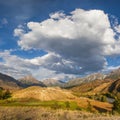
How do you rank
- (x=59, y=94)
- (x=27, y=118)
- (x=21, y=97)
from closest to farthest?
1. (x=27, y=118)
2. (x=21, y=97)
3. (x=59, y=94)

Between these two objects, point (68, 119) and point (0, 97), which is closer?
point (68, 119)

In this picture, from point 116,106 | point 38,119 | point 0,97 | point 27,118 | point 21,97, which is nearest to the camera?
point 38,119

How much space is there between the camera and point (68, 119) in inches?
924

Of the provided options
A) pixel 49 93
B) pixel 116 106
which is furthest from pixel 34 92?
pixel 116 106

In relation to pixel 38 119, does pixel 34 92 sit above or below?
above

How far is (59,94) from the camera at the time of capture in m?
177

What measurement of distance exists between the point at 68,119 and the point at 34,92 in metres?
147

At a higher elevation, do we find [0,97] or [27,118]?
[0,97]

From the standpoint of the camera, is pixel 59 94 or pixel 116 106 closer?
pixel 116 106

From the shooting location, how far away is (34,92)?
169 metres

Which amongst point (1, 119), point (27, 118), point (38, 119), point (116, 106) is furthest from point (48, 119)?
Result: point (116, 106)

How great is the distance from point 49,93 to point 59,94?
33.2ft

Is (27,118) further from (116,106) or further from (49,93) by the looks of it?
(49,93)

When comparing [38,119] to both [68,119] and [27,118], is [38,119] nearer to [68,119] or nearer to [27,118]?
[27,118]
